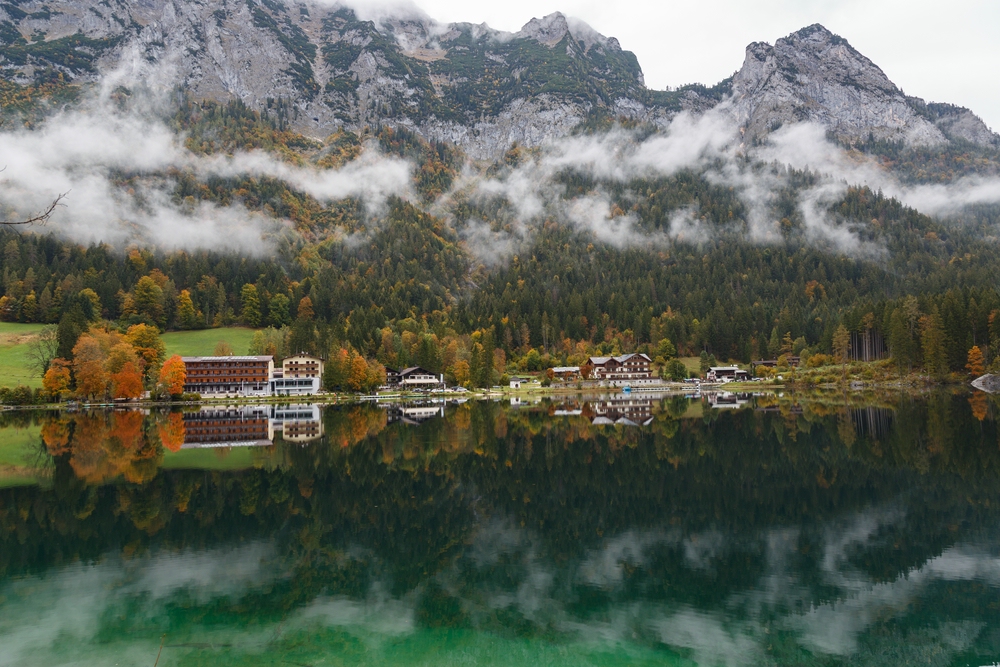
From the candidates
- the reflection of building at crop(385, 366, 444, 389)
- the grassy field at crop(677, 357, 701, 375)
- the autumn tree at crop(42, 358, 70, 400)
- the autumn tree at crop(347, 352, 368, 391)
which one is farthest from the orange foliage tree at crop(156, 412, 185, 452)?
the grassy field at crop(677, 357, 701, 375)

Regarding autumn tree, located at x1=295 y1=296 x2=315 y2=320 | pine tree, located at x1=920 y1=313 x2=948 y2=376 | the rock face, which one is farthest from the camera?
autumn tree, located at x1=295 y1=296 x2=315 y2=320

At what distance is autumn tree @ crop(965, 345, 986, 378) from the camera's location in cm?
7714

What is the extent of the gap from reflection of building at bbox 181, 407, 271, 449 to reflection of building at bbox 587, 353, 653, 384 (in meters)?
72.2

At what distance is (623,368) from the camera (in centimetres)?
12419

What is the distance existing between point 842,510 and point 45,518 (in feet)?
88.9

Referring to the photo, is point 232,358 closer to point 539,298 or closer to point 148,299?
point 148,299

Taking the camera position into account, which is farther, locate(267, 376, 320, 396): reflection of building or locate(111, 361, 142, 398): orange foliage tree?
locate(267, 376, 320, 396): reflection of building

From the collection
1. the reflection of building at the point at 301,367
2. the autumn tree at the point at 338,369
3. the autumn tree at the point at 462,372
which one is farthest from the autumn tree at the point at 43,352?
the autumn tree at the point at 462,372

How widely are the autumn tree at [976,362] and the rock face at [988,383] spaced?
2838 millimetres

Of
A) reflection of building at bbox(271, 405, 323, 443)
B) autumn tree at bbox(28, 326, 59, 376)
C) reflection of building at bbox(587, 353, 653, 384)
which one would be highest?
autumn tree at bbox(28, 326, 59, 376)

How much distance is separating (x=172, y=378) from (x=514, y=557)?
9171 centimetres

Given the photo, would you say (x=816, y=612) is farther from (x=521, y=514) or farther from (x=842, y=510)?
(x=521, y=514)

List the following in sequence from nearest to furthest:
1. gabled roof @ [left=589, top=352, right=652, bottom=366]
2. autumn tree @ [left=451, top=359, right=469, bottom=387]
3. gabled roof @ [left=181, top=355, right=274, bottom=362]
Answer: gabled roof @ [left=181, top=355, right=274, bottom=362] < autumn tree @ [left=451, top=359, right=469, bottom=387] < gabled roof @ [left=589, top=352, right=652, bottom=366]

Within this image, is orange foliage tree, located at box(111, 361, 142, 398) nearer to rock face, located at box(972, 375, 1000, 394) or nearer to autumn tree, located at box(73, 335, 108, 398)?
autumn tree, located at box(73, 335, 108, 398)
